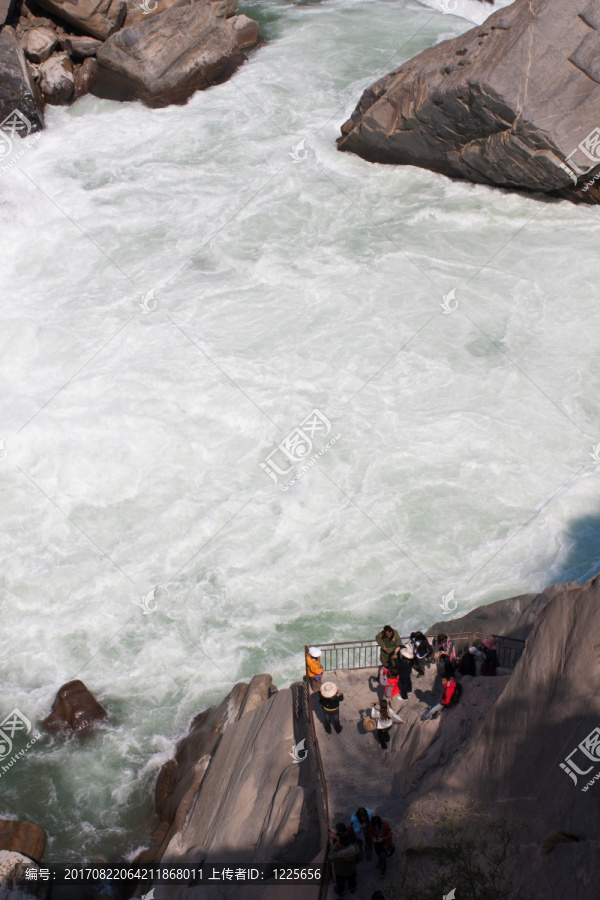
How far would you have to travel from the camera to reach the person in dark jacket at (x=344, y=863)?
10.2m

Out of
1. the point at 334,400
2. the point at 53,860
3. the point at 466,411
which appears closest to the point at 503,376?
the point at 466,411

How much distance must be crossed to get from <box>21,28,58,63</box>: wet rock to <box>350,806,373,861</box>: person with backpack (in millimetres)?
32067

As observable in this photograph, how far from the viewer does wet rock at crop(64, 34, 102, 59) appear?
110ft

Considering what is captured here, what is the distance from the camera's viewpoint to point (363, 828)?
1072 centimetres

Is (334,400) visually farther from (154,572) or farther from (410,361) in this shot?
(154,572)

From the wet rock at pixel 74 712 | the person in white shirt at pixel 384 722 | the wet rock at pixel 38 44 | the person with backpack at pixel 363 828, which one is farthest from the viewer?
the wet rock at pixel 38 44

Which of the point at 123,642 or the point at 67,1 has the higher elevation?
the point at 67,1

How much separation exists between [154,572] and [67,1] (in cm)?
2631

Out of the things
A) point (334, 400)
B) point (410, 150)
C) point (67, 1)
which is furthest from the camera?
point (67, 1)

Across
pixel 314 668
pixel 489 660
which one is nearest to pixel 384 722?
pixel 314 668

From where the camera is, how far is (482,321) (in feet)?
78.4

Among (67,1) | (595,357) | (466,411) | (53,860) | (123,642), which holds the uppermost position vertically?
(67,1)

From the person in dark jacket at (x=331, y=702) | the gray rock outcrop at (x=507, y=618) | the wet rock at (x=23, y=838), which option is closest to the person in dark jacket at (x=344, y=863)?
the person in dark jacket at (x=331, y=702)

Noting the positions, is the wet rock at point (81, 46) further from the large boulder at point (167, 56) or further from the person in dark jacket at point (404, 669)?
the person in dark jacket at point (404, 669)
